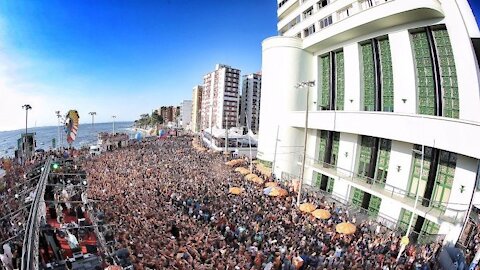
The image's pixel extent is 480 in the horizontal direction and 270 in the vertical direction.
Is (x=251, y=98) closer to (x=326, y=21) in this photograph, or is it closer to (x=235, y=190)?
(x=326, y=21)

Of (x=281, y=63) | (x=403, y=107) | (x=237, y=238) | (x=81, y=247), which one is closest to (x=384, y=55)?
(x=403, y=107)

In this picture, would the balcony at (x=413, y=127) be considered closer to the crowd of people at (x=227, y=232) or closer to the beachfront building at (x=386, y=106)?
the beachfront building at (x=386, y=106)

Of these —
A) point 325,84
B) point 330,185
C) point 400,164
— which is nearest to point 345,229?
point 400,164

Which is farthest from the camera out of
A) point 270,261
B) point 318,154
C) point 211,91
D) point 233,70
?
point 211,91

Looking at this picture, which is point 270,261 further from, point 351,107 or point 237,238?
point 351,107

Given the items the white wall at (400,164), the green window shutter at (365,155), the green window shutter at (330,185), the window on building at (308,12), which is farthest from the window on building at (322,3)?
the green window shutter at (330,185)

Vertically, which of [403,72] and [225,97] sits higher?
[225,97]

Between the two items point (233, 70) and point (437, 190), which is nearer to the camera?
point (437, 190)
